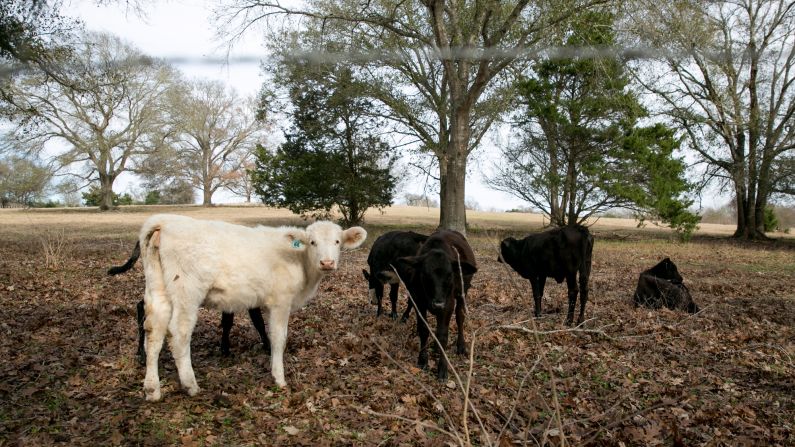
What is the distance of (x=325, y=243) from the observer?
6.08m

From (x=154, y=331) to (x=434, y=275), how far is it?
2.93m

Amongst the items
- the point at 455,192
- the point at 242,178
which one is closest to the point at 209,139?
the point at 242,178

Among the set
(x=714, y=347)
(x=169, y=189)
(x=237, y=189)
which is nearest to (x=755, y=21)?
(x=714, y=347)

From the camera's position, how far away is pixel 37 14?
12969 mm

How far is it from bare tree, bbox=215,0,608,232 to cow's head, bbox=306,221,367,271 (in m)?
10.4

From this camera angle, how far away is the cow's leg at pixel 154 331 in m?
5.21

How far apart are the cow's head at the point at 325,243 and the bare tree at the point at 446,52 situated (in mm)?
10351

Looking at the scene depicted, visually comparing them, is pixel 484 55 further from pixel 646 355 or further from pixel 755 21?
pixel 755 21

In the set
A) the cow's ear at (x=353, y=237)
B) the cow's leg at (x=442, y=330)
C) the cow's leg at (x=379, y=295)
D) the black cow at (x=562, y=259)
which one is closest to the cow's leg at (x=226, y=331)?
the cow's ear at (x=353, y=237)

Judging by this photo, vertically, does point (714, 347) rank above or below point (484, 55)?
below

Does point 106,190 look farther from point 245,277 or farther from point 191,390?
point 191,390

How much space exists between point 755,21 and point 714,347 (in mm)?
31090

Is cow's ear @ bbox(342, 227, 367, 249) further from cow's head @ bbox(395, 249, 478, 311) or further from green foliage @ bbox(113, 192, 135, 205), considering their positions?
green foliage @ bbox(113, 192, 135, 205)

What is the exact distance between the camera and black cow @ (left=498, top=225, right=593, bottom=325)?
29.3ft
